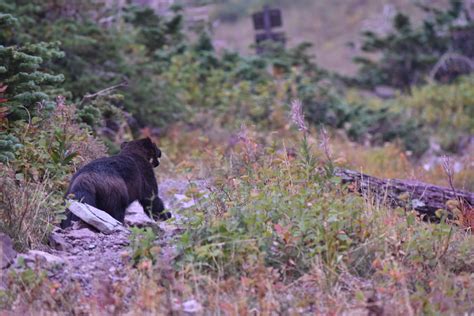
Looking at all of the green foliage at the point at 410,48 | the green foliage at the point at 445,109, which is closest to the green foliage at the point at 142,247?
the green foliage at the point at 445,109

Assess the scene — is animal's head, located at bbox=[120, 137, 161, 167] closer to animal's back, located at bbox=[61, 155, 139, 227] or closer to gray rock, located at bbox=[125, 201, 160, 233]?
gray rock, located at bbox=[125, 201, 160, 233]

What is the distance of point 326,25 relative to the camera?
38.2 metres

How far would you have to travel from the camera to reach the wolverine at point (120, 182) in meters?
7.97

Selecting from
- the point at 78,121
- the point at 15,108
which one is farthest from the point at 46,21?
the point at 15,108

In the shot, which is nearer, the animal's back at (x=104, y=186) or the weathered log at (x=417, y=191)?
the animal's back at (x=104, y=186)

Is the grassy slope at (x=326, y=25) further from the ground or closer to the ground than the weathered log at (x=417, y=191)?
closer to the ground

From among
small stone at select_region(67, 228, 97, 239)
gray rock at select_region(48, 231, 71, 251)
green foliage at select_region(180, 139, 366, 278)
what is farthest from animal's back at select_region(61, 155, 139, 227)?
green foliage at select_region(180, 139, 366, 278)

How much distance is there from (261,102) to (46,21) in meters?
4.58

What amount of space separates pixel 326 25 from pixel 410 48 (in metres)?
15.4

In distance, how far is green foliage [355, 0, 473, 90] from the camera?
22703 mm

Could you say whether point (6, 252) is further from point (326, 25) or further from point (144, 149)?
point (326, 25)

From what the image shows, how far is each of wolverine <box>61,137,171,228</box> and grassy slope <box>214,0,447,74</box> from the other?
22999 millimetres

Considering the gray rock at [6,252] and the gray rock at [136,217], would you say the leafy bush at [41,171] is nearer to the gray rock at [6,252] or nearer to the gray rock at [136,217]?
the gray rock at [6,252]

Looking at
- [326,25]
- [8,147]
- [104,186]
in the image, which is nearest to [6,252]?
[8,147]
